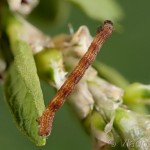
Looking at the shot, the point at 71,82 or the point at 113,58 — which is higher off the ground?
the point at 71,82

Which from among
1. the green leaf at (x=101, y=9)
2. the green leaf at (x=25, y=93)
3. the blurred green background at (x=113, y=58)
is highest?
the green leaf at (x=101, y=9)

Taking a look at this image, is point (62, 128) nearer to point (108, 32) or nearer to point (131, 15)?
point (131, 15)

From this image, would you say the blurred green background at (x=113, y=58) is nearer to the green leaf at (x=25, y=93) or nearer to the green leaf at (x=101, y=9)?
the green leaf at (x=101, y=9)

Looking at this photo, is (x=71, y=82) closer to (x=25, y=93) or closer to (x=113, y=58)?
(x=25, y=93)

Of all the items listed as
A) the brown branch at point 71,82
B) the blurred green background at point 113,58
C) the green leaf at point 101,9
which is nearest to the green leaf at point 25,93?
the brown branch at point 71,82

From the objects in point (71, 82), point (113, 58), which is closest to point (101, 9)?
point (71, 82)

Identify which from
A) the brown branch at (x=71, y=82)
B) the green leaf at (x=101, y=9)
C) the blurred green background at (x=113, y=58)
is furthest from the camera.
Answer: the blurred green background at (x=113, y=58)

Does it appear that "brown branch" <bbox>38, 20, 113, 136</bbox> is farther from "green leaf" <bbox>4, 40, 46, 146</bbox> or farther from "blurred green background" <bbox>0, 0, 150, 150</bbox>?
"blurred green background" <bbox>0, 0, 150, 150</bbox>
